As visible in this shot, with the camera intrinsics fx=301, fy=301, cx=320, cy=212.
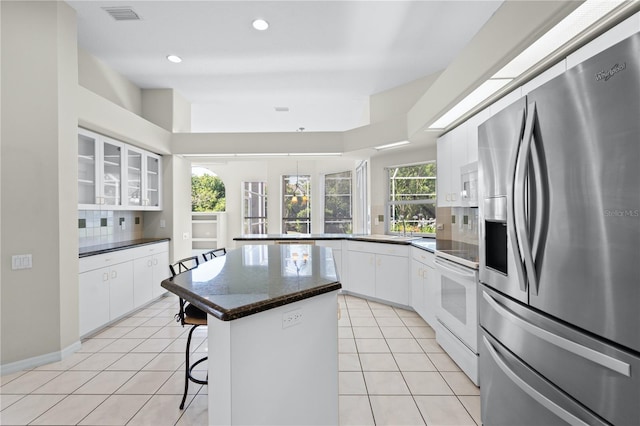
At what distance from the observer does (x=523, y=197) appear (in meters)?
1.26

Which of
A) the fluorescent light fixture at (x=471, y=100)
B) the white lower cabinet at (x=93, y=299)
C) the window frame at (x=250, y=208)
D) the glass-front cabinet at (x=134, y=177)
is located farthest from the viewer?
the window frame at (x=250, y=208)

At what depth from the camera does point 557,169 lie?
1114mm

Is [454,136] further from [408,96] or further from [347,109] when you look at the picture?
[347,109]

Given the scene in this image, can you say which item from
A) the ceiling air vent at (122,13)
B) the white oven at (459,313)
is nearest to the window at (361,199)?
the white oven at (459,313)

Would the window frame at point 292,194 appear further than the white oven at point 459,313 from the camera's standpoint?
Yes

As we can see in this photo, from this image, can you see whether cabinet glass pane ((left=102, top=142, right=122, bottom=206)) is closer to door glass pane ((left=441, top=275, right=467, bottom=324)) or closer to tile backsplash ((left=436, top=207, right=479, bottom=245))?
door glass pane ((left=441, top=275, right=467, bottom=324))

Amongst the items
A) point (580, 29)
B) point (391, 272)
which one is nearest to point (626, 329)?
point (580, 29)

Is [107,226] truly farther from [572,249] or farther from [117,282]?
[572,249]

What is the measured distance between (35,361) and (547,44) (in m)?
4.21

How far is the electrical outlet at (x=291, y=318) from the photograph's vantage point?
53.6 inches

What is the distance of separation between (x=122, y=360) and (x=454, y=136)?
3.73 metres

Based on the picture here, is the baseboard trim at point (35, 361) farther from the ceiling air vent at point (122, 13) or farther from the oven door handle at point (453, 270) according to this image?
the oven door handle at point (453, 270)

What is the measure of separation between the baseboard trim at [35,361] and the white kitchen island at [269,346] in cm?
186

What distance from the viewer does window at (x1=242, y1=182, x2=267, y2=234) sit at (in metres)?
8.95
